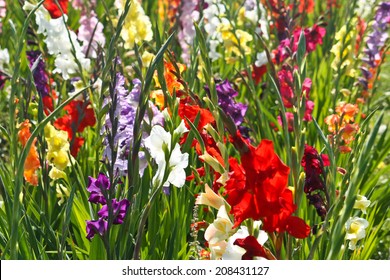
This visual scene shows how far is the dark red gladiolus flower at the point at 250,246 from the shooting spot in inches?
63.0

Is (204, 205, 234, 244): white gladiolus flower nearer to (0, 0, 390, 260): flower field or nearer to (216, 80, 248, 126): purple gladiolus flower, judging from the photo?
(0, 0, 390, 260): flower field

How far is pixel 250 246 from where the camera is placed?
160 cm

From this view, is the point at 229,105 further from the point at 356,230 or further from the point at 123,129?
the point at 356,230

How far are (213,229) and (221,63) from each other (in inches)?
110

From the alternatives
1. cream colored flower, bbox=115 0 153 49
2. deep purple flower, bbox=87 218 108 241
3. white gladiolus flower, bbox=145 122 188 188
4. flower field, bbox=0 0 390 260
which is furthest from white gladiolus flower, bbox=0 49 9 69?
white gladiolus flower, bbox=145 122 188 188

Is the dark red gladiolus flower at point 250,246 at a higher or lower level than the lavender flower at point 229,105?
lower

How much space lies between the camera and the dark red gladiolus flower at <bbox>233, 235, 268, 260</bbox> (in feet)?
5.25

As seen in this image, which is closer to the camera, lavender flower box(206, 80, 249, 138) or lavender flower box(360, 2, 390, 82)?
lavender flower box(206, 80, 249, 138)

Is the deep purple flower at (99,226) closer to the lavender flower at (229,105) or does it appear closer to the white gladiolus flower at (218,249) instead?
the white gladiolus flower at (218,249)

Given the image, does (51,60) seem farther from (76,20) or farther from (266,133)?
(266,133)

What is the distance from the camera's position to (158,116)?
239 cm

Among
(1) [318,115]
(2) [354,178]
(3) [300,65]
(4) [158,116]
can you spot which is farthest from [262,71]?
(2) [354,178]

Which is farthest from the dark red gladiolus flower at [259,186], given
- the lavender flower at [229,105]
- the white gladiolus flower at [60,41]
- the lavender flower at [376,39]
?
the lavender flower at [376,39]

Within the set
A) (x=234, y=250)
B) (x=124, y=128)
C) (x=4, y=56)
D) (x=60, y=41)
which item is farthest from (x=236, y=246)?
(x=4, y=56)
